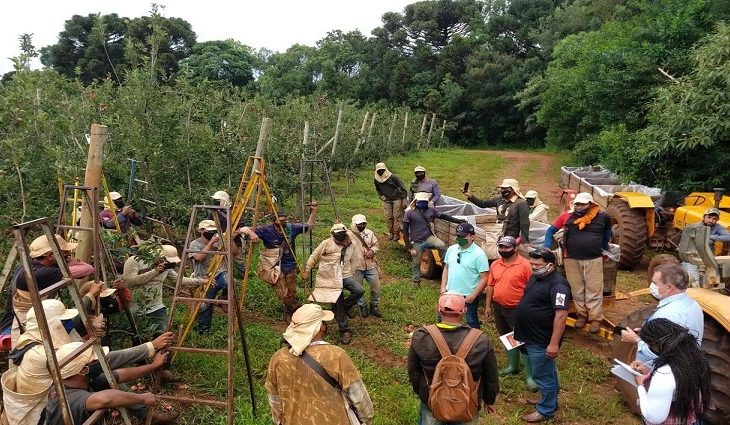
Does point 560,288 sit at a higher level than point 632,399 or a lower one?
higher

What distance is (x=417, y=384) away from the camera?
3.59m

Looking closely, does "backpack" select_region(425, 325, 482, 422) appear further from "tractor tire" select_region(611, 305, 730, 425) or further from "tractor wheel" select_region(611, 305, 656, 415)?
"tractor wheel" select_region(611, 305, 656, 415)

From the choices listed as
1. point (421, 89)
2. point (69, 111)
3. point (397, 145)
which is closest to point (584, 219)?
point (69, 111)

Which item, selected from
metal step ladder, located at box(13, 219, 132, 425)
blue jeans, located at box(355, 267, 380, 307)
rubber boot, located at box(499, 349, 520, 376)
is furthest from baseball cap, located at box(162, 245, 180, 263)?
rubber boot, located at box(499, 349, 520, 376)

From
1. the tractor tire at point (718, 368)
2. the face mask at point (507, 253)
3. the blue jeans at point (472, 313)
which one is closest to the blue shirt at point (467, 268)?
the blue jeans at point (472, 313)

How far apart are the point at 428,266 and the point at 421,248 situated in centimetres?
59

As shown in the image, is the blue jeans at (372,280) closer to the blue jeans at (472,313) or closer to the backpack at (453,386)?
the blue jeans at (472,313)

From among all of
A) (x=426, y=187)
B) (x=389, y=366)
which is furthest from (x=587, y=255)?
(x=426, y=187)

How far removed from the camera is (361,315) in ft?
23.8

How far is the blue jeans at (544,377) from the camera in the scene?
4676mm

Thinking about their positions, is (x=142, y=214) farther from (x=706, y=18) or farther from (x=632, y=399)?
(x=706, y=18)

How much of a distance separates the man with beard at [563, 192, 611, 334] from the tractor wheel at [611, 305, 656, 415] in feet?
3.43

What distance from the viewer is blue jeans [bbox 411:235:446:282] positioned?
8.23m

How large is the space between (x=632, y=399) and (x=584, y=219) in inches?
78.5
